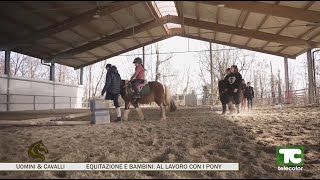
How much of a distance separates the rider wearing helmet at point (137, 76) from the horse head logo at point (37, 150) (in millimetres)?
3404

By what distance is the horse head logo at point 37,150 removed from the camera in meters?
2.04

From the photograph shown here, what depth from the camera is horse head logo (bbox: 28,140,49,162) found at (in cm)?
204

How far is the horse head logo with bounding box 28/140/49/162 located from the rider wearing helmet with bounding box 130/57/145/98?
3.40 meters

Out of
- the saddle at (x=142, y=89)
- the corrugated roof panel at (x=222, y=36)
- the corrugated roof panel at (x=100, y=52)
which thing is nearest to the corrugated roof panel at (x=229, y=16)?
the corrugated roof panel at (x=222, y=36)

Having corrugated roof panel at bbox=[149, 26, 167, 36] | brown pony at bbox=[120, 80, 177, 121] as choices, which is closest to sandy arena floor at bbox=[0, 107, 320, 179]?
brown pony at bbox=[120, 80, 177, 121]

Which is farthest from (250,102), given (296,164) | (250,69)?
(296,164)

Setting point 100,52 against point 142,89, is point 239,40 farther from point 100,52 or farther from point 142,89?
point 142,89

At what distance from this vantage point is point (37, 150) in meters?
2.06

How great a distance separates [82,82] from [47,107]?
12.4 ft

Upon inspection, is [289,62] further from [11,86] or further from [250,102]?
[11,86]

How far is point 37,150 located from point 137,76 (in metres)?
3.51

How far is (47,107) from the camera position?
14.4 meters

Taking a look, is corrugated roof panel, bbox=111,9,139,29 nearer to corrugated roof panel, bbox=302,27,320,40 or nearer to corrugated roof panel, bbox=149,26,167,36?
corrugated roof panel, bbox=149,26,167,36

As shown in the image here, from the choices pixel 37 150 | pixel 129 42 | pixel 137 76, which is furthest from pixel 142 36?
pixel 37 150
